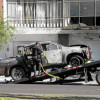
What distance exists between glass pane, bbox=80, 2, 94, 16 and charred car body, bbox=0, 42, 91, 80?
Answer: 8.00 meters

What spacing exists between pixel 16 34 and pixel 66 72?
511 inches

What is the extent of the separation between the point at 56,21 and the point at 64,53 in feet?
29.5

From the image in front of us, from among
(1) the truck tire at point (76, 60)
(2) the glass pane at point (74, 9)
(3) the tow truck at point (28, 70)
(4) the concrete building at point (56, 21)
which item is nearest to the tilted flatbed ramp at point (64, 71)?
(3) the tow truck at point (28, 70)

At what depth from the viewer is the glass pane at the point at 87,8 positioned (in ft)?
91.5

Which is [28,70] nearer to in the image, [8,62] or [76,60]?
[8,62]

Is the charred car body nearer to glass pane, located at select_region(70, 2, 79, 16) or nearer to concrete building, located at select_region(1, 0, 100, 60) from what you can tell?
concrete building, located at select_region(1, 0, 100, 60)

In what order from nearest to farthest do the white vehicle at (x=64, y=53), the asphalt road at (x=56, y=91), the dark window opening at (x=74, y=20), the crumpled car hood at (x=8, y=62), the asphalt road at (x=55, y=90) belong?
the asphalt road at (x=56, y=91), the asphalt road at (x=55, y=90), the crumpled car hood at (x=8, y=62), the white vehicle at (x=64, y=53), the dark window opening at (x=74, y=20)

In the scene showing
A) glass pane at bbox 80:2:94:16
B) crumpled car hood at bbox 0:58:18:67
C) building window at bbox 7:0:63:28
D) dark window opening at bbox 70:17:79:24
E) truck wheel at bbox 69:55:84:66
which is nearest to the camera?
crumpled car hood at bbox 0:58:18:67

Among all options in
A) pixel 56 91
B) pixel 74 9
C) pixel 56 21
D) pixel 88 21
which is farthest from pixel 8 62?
pixel 88 21

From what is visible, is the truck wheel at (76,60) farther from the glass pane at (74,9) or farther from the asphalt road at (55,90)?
the glass pane at (74,9)

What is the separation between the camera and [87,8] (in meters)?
27.9

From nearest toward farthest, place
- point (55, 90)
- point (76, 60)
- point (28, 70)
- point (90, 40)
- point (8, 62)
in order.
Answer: point (55, 90), point (28, 70), point (8, 62), point (76, 60), point (90, 40)

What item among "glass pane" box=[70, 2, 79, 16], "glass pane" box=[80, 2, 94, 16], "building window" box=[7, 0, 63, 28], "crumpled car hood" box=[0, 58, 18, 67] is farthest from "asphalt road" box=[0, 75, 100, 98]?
"building window" box=[7, 0, 63, 28]

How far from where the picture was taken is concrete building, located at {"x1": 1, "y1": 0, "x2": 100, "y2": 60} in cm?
2792
